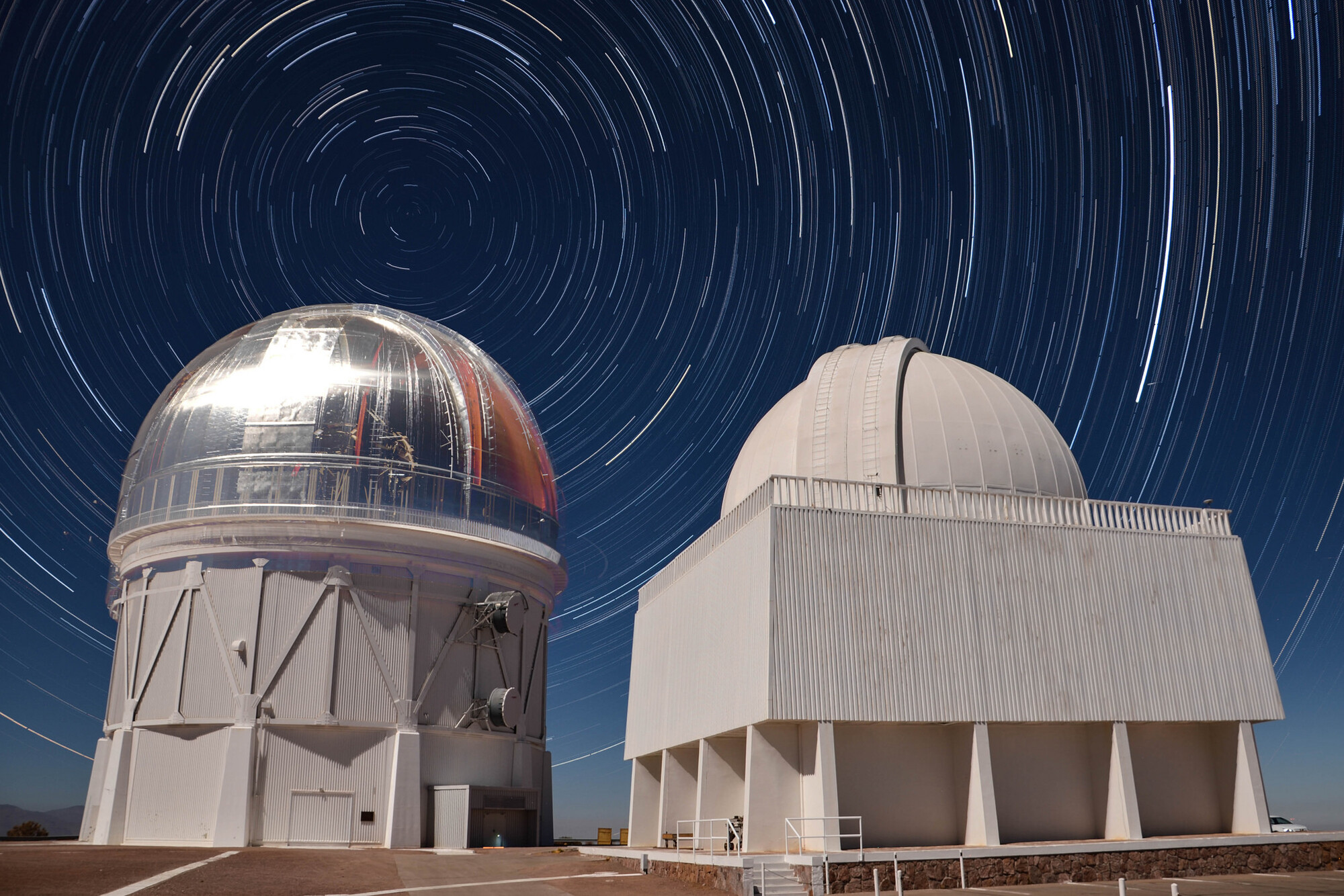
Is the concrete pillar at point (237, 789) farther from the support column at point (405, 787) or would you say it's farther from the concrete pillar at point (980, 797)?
the concrete pillar at point (980, 797)

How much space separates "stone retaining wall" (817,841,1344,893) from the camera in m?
14.8

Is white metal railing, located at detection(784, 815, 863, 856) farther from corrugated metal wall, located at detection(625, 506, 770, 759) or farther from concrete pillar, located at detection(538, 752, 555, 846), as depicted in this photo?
concrete pillar, located at detection(538, 752, 555, 846)

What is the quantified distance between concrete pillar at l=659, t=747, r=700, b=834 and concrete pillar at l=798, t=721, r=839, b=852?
5.02 meters

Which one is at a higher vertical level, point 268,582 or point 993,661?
point 268,582

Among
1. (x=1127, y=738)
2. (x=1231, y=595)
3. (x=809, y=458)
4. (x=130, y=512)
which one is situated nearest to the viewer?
(x=1127, y=738)

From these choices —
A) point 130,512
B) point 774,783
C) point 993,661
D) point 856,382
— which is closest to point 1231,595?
point 993,661

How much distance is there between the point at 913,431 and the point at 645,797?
1155cm

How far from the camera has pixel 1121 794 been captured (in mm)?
17734

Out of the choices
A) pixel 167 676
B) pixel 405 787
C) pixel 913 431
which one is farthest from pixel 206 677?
pixel 913 431

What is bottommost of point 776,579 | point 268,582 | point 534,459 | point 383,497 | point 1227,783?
point 1227,783

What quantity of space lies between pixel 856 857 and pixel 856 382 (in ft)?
35.1

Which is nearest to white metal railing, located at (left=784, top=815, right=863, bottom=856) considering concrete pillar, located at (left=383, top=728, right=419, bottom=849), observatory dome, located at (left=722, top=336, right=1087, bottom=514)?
observatory dome, located at (left=722, top=336, right=1087, bottom=514)

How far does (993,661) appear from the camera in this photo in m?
18.1

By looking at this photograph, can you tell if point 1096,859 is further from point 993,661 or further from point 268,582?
point 268,582
